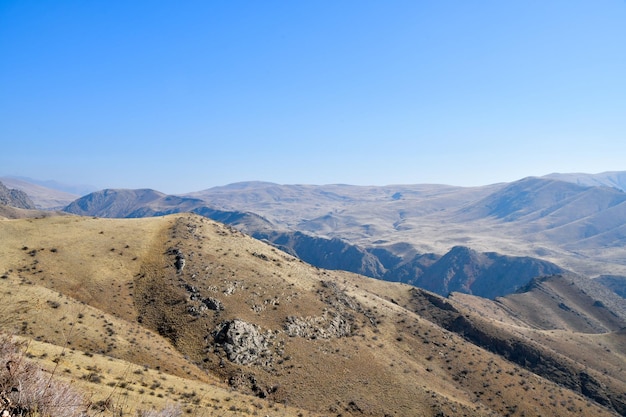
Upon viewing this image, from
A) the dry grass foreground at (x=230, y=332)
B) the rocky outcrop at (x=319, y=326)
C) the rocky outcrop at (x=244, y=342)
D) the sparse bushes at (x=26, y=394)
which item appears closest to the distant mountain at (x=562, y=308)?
the dry grass foreground at (x=230, y=332)

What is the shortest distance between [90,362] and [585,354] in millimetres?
109549

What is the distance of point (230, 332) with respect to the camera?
2094 inches

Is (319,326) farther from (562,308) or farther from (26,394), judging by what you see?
(562,308)

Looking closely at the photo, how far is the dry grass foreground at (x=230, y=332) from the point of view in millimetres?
41469

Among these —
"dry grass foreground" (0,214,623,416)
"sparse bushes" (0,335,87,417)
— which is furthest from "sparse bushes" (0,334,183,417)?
"dry grass foreground" (0,214,623,416)

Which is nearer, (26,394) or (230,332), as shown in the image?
(26,394)

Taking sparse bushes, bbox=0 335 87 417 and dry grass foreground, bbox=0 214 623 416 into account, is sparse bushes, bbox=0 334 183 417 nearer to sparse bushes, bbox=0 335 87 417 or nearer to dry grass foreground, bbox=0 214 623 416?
sparse bushes, bbox=0 335 87 417

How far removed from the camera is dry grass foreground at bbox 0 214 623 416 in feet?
136

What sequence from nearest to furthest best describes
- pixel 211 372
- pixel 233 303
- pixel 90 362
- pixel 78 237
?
1. pixel 90 362
2. pixel 211 372
3. pixel 233 303
4. pixel 78 237

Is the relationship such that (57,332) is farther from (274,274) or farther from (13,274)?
(274,274)

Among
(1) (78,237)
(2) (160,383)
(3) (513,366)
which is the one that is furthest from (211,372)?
(3) (513,366)

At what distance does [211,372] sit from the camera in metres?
47.0

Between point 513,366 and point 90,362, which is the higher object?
point 90,362

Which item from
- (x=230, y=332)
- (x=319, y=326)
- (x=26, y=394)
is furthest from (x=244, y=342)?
(x=26, y=394)
